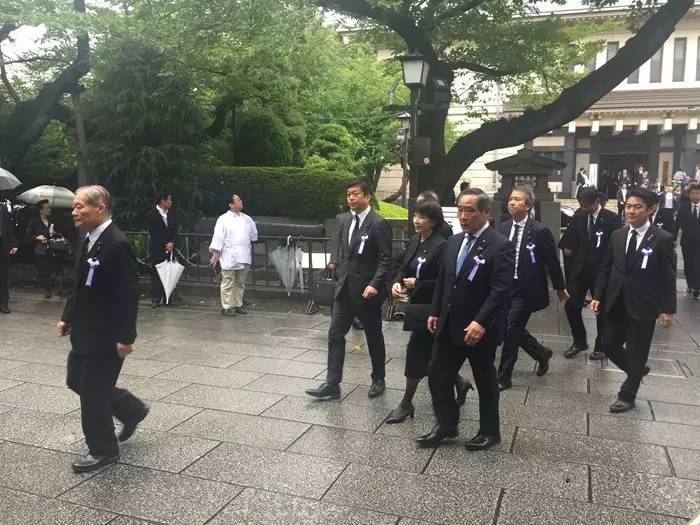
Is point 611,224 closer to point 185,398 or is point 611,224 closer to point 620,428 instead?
point 620,428

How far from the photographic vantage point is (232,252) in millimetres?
9281

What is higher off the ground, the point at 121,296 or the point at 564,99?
the point at 564,99

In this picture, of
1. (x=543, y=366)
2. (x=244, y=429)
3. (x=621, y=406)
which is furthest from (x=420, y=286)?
(x=543, y=366)

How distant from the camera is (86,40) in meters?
12.2

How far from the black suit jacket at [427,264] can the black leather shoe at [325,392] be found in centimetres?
115

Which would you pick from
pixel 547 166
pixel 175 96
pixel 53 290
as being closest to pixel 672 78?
pixel 547 166

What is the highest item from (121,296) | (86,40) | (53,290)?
(86,40)

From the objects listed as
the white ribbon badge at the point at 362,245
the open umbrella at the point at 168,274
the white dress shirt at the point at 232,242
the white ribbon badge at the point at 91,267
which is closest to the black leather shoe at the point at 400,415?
the white ribbon badge at the point at 362,245

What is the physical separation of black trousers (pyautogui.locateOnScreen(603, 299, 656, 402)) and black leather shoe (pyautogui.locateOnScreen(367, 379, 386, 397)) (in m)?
1.94

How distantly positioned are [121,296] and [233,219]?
5675 mm

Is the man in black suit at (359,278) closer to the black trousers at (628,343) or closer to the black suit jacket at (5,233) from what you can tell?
the black trousers at (628,343)

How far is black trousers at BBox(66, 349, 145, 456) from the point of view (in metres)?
3.86

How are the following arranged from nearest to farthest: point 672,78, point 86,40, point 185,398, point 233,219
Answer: point 185,398
point 233,219
point 86,40
point 672,78

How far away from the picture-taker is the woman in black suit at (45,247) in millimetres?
10812
